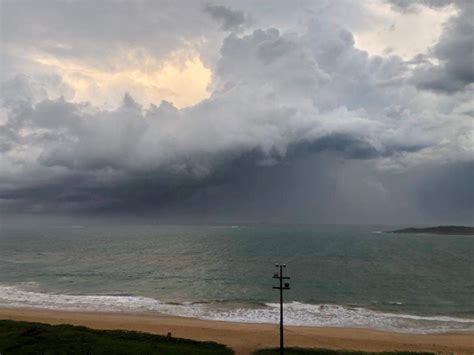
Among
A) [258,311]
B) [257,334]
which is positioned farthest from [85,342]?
[258,311]

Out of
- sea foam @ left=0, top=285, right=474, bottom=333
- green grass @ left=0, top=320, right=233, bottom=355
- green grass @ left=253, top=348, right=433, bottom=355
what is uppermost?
green grass @ left=0, top=320, right=233, bottom=355

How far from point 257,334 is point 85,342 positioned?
17.8 metres

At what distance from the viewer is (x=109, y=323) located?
154 feet

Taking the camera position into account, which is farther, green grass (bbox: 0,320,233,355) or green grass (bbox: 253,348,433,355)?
green grass (bbox: 253,348,433,355)

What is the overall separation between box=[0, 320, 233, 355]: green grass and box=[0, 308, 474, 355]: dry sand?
4.49 metres

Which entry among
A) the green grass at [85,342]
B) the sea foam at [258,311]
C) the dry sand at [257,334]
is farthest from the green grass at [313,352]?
the sea foam at [258,311]

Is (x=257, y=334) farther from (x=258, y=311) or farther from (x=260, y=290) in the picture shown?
(x=260, y=290)

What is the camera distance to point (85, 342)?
33469 mm

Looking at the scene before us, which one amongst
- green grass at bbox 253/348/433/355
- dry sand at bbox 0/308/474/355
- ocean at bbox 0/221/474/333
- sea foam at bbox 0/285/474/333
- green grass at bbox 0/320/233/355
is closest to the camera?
green grass at bbox 0/320/233/355

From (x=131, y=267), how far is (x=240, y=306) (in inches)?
1854

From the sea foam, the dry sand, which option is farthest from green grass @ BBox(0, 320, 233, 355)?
the sea foam

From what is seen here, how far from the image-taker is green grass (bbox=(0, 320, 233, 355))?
3153 cm

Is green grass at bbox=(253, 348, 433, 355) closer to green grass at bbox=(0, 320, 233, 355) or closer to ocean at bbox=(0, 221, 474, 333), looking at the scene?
green grass at bbox=(0, 320, 233, 355)

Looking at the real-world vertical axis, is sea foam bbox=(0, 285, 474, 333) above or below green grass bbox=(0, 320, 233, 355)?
below
